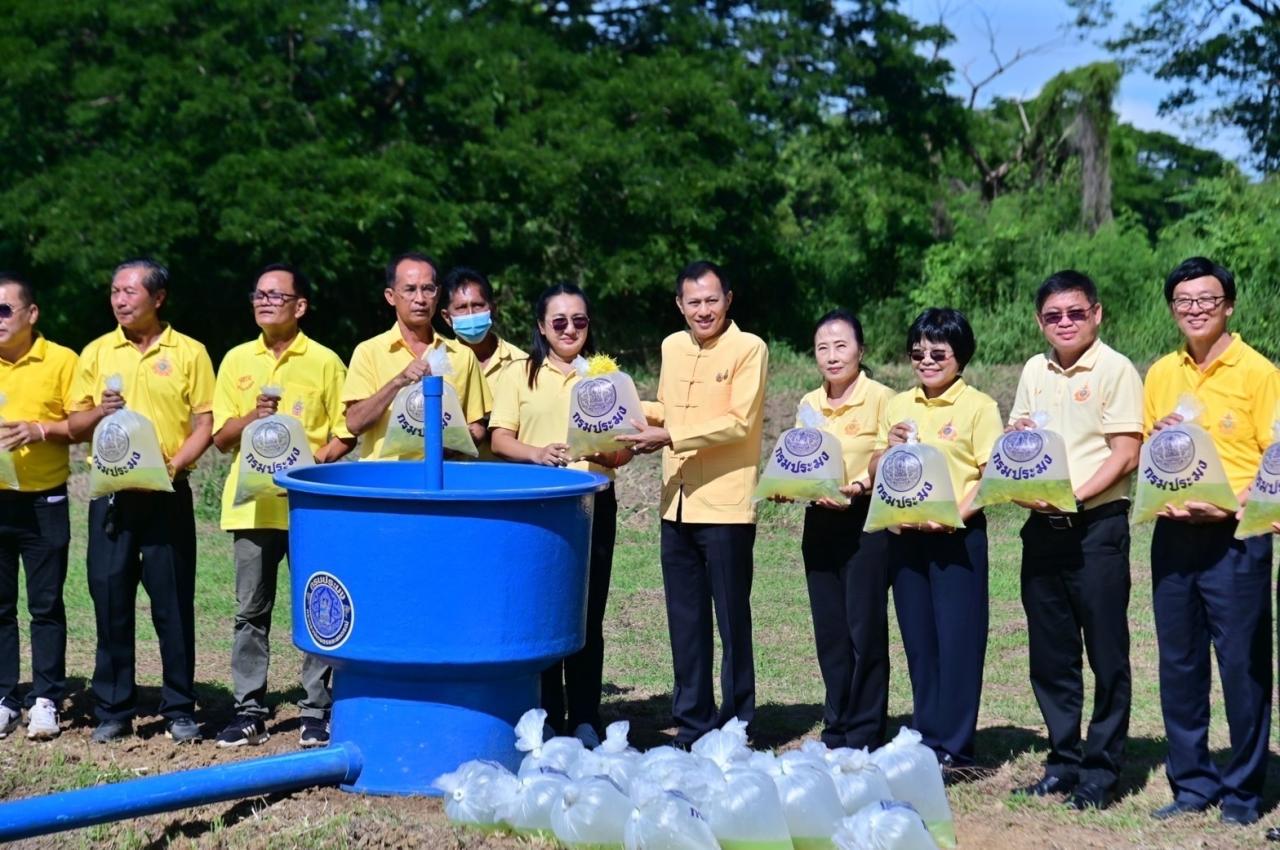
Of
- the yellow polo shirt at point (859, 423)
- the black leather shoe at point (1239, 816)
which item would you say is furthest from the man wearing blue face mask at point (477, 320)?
the black leather shoe at point (1239, 816)

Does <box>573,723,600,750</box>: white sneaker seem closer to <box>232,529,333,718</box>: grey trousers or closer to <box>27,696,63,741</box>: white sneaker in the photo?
<box>232,529,333,718</box>: grey trousers

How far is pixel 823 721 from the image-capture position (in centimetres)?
631

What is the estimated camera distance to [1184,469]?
4.73 metres

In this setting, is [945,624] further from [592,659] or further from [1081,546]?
[592,659]

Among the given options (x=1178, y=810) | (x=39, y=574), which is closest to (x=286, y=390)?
(x=39, y=574)

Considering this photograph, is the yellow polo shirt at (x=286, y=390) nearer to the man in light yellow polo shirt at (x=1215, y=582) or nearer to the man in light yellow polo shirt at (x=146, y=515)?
the man in light yellow polo shirt at (x=146, y=515)

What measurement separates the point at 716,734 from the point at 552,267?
14666 mm

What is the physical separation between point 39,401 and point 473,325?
1748 millimetres

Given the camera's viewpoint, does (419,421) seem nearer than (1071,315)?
No

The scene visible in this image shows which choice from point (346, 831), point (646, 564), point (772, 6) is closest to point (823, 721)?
point (346, 831)

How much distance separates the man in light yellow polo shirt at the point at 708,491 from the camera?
5.73 metres

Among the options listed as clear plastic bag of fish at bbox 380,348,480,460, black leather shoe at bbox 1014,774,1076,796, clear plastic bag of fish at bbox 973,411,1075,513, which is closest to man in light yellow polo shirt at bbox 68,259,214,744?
clear plastic bag of fish at bbox 380,348,480,460

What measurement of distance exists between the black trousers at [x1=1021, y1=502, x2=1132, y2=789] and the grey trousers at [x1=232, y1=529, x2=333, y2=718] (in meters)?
2.68

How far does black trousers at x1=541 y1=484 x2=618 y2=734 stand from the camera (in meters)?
5.82
